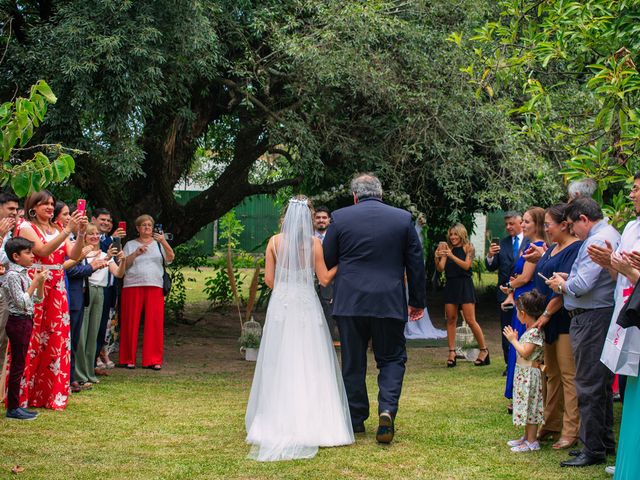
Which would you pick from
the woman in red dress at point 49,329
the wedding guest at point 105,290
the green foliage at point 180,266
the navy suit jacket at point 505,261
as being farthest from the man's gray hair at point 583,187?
the green foliage at point 180,266

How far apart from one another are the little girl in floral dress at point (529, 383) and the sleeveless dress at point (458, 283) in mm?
4540

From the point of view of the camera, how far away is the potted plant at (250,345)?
1241 cm

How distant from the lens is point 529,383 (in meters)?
6.82

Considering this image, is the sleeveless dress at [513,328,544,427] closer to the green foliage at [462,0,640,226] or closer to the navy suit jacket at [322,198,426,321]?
the navy suit jacket at [322,198,426,321]

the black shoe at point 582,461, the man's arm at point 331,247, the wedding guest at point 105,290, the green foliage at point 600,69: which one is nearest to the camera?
the black shoe at point 582,461

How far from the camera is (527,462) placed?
6.62 meters

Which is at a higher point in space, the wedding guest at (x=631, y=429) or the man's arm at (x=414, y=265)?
the man's arm at (x=414, y=265)

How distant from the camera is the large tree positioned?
1022 cm

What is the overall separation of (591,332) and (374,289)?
1733 mm

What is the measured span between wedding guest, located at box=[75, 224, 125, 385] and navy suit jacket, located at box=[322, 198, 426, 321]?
126 inches

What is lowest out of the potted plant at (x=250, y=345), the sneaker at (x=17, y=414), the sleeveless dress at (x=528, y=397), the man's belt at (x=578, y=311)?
the sneaker at (x=17, y=414)

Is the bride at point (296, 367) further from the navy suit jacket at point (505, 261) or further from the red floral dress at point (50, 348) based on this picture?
the navy suit jacket at point (505, 261)

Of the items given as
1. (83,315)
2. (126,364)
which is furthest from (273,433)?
(126,364)

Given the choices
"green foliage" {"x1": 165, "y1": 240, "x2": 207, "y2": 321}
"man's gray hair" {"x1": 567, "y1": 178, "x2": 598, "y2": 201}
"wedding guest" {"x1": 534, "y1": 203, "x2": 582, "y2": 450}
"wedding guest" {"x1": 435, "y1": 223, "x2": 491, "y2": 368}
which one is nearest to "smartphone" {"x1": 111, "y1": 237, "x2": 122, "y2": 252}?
"wedding guest" {"x1": 435, "y1": 223, "x2": 491, "y2": 368}
